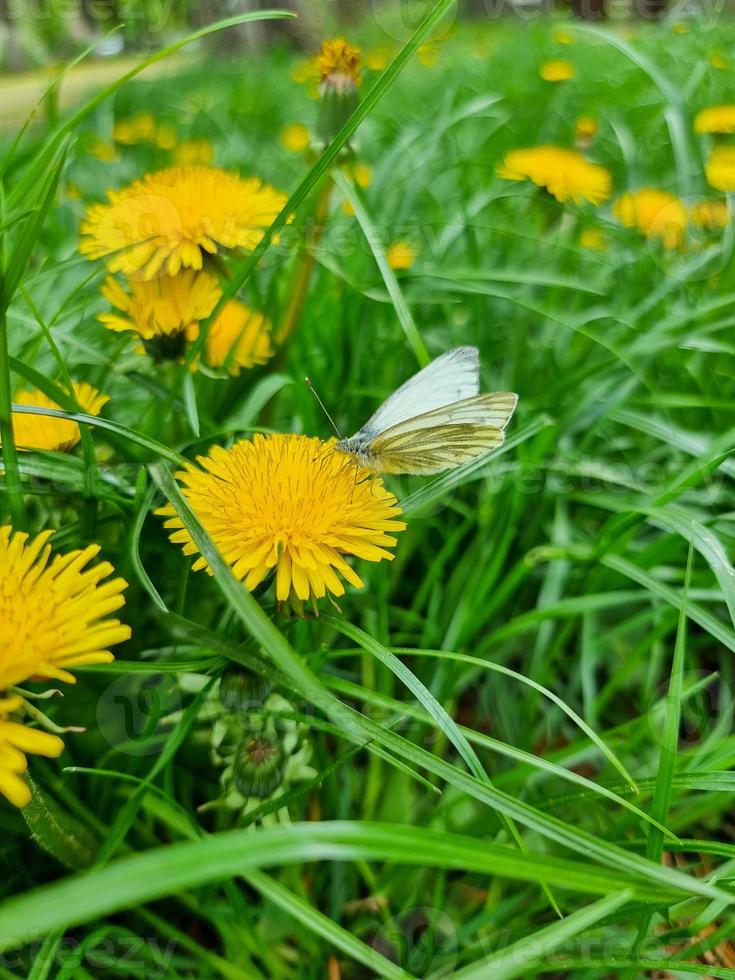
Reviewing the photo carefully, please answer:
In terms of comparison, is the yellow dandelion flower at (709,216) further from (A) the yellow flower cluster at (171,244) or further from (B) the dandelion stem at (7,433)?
(B) the dandelion stem at (7,433)

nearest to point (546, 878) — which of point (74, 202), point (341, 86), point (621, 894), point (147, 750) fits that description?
point (621, 894)

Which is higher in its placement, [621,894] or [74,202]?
[74,202]

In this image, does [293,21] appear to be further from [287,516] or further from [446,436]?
[287,516]

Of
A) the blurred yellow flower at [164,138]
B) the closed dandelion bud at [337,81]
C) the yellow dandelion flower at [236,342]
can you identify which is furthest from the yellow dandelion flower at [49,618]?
the blurred yellow flower at [164,138]

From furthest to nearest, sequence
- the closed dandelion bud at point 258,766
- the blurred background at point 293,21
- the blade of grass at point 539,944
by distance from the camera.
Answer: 1. the blurred background at point 293,21
2. the closed dandelion bud at point 258,766
3. the blade of grass at point 539,944

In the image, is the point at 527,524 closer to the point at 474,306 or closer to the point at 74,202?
the point at 474,306

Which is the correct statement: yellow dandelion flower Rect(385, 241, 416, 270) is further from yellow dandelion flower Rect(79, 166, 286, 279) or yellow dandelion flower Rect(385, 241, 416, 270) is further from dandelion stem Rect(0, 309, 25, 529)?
dandelion stem Rect(0, 309, 25, 529)

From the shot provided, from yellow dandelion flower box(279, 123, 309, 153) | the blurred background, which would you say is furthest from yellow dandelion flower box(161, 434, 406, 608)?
the blurred background
